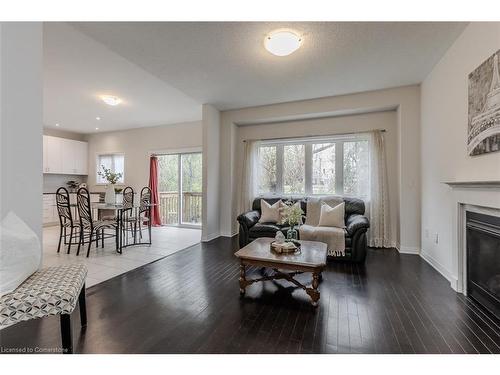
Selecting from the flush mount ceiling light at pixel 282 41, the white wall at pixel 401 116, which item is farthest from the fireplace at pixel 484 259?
the flush mount ceiling light at pixel 282 41

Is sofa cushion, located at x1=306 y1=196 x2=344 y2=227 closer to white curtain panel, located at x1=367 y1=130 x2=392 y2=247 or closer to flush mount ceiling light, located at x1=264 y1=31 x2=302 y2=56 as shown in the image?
white curtain panel, located at x1=367 y1=130 x2=392 y2=247

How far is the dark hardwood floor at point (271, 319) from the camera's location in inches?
64.4

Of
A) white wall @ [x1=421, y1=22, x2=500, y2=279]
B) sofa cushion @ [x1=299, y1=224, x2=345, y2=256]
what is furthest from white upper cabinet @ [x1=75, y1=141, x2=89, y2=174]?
white wall @ [x1=421, y1=22, x2=500, y2=279]

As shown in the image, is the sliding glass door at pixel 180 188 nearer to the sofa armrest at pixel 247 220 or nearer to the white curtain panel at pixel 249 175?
the white curtain panel at pixel 249 175

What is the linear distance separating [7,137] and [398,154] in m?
5.05

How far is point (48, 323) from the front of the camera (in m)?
1.91

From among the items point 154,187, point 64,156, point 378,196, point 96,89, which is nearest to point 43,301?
point 96,89

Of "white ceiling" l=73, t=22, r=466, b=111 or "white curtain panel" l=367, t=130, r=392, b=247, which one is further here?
"white curtain panel" l=367, t=130, r=392, b=247

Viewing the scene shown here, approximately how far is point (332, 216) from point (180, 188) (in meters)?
4.29

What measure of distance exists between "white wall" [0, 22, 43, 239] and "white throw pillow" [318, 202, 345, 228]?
3626mm

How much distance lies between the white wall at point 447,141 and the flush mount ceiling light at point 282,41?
1.73 m

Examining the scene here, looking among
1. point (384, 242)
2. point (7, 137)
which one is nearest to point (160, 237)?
point (7, 137)

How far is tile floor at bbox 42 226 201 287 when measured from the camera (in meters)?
3.07

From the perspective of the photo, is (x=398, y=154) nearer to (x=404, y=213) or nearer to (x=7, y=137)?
(x=404, y=213)
